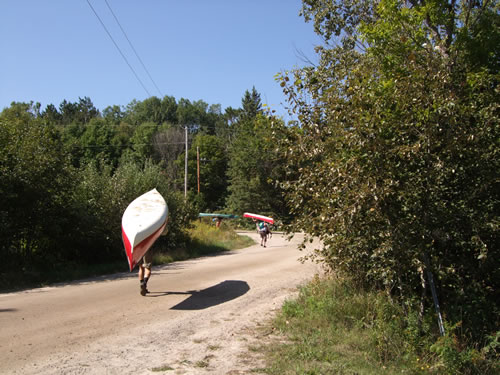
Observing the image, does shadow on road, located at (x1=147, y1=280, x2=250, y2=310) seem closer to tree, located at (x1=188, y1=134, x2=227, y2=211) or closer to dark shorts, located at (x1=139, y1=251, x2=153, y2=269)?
dark shorts, located at (x1=139, y1=251, x2=153, y2=269)

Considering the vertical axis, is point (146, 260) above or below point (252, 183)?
below

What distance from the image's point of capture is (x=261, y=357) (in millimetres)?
6012

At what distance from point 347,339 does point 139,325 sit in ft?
11.5

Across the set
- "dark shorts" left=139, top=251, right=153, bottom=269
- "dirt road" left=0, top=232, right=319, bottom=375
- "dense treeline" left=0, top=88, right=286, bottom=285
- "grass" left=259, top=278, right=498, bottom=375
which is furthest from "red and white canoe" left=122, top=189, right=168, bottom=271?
"grass" left=259, top=278, right=498, bottom=375

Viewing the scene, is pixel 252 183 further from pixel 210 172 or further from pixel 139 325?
pixel 139 325

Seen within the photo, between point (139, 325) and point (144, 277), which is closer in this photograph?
point (139, 325)

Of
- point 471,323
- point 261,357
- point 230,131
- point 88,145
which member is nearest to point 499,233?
point 471,323

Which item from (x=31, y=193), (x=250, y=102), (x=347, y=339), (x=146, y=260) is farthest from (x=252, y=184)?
(x=347, y=339)

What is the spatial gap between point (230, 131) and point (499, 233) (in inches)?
3149

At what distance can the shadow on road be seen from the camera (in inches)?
355

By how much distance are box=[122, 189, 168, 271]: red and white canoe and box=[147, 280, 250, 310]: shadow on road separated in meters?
1.20

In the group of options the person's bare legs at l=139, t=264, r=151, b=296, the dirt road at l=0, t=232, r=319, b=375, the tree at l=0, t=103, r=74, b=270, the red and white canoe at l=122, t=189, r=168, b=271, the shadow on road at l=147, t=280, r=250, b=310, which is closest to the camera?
the dirt road at l=0, t=232, r=319, b=375

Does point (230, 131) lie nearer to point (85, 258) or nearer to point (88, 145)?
point (88, 145)

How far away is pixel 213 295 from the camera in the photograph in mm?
10062
